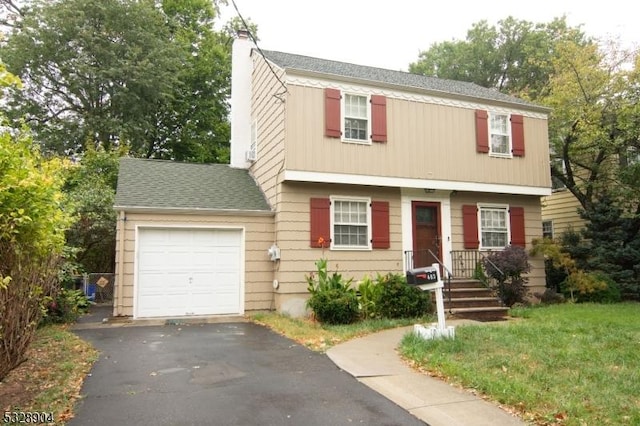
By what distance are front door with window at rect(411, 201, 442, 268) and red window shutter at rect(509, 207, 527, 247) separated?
240cm

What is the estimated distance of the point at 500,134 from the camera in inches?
510

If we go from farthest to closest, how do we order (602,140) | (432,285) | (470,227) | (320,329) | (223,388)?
(602,140), (470,227), (320,329), (432,285), (223,388)

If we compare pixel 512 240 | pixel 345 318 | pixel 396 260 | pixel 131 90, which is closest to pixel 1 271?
pixel 345 318

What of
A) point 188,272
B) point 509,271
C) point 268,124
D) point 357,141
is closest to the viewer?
point 188,272

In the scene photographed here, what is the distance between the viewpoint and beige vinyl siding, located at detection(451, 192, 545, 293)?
12445 millimetres

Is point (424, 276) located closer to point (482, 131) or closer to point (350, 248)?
point (350, 248)

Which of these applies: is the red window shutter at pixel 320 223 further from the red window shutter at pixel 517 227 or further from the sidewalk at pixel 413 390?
the red window shutter at pixel 517 227

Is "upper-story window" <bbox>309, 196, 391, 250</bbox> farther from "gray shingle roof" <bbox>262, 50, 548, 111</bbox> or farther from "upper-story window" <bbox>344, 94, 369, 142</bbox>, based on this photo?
"gray shingle roof" <bbox>262, 50, 548, 111</bbox>

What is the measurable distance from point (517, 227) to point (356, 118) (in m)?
5.79

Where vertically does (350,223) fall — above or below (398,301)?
above

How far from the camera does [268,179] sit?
39.4 feet

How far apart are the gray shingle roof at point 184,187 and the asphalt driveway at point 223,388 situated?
12.9 ft

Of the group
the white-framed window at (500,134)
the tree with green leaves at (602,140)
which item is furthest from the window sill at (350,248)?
the tree with green leaves at (602,140)

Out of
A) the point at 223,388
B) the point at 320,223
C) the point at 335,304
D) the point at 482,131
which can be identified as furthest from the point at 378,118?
the point at 223,388
